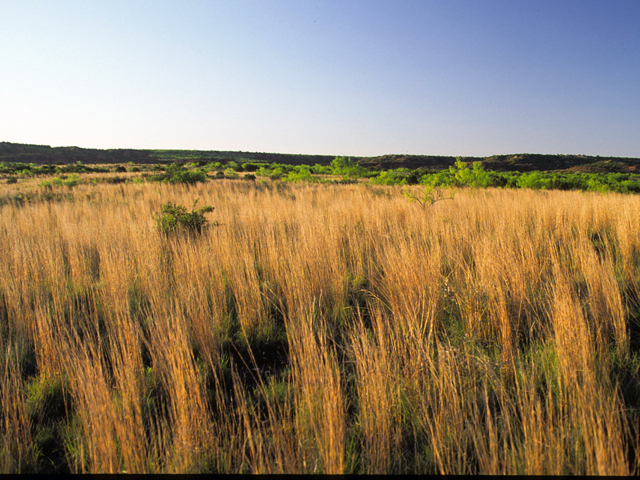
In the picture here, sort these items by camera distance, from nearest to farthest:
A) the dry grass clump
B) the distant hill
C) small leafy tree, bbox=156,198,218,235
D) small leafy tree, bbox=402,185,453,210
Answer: the dry grass clump
small leafy tree, bbox=156,198,218,235
small leafy tree, bbox=402,185,453,210
the distant hill

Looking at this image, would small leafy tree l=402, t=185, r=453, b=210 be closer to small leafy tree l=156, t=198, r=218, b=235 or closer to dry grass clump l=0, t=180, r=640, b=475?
dry grass clump l=0, t=180, r=640, b=475

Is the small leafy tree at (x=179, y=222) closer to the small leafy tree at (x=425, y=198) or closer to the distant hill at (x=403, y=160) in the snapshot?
the small leafy tree at (x=425, y=198)

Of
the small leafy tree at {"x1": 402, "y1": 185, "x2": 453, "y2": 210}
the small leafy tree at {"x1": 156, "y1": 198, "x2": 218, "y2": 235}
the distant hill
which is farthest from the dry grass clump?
the distant hill

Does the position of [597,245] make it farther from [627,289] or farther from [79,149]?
[79,149]

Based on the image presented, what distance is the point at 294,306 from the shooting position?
120 inches

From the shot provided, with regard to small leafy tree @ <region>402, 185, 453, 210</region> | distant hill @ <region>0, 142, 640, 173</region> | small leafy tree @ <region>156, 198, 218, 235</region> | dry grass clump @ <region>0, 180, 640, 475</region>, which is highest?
distant hill @ <region>0, 142, 640, 173</region>

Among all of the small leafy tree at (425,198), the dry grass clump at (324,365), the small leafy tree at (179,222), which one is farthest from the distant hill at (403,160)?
the dry grass clump at (324,365)

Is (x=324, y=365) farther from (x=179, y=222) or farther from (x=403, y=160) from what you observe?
(x=403, y=160)

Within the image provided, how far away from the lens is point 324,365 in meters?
2.19

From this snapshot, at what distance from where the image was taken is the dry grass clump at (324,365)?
4.84 feet

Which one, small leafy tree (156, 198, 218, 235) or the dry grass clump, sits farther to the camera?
small leafy tree (156, 198, 218, 235)

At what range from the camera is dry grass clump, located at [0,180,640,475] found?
148 cm

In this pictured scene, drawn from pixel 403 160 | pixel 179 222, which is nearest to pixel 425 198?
pixel 179 222

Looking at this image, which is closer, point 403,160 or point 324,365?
point 324,365
